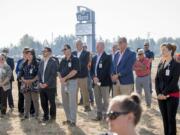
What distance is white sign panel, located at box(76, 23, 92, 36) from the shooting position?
45809mm

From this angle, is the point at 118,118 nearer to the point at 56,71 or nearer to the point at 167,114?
the point at 167,114

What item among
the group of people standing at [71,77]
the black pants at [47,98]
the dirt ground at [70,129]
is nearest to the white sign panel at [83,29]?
the group of people standing at [71,77]

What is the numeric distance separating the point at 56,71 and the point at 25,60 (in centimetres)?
99

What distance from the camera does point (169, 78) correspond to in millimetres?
7574

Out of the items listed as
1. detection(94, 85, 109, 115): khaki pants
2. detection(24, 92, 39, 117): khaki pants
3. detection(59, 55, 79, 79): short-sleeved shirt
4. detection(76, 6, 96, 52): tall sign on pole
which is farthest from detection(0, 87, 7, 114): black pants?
detection(76, 6, 96, 52): tall sign on pole

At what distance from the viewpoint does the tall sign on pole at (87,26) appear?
1781 inches

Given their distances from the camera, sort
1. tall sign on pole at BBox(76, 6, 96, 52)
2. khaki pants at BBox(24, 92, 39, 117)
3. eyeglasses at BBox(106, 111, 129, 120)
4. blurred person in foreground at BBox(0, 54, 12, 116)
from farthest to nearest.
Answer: tall sign on pole at BBox(76, 6, 96, 52) < blurred person in foreground at BBox(0, 54, 12, 116) < khaki pants at BBox(24, 92, 39, 117) < eyeglasses at BBox(106, 111, 129, 120)

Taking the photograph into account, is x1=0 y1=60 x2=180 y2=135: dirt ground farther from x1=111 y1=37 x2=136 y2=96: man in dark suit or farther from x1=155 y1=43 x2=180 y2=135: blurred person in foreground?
x1=155 y1=43 x2=180 y2=135: blurred person in foreground

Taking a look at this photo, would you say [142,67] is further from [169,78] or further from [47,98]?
[169,78]

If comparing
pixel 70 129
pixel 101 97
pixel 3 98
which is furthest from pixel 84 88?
pixel 70 129

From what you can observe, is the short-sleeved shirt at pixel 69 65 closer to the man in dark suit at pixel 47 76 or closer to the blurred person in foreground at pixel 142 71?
the man in dark suit at pixel 47 76

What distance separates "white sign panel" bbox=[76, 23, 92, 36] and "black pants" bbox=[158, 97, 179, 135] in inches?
1483

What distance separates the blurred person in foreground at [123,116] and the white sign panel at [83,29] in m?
42.4

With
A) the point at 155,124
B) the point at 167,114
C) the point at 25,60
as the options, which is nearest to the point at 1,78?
the point at 25,60
